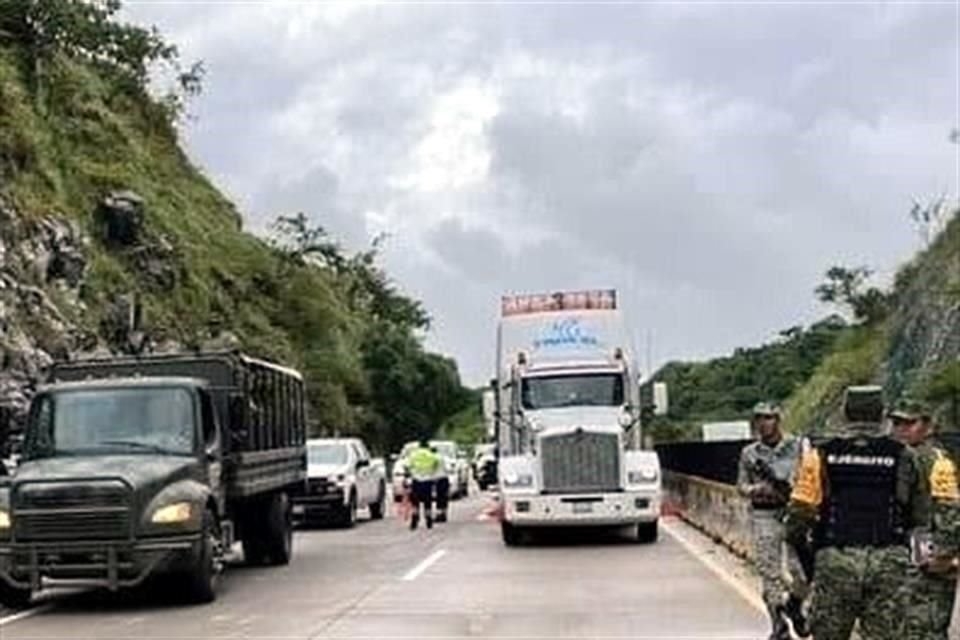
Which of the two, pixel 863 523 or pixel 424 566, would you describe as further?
pixel 424 566

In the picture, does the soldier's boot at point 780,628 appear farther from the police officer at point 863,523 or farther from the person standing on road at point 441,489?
the person standing on road at point 441,489

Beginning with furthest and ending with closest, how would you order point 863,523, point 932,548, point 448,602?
point 448,602 < point 863,523 < point 932,548

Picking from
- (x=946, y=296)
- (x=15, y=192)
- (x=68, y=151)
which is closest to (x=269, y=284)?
(x=68, y=151)

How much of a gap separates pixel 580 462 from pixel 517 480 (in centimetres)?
94

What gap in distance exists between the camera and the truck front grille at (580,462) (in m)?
27.1

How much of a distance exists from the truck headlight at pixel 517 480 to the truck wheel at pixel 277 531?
3493 mm

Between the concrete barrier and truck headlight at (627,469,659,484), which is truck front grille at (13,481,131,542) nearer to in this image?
the concrete barrier

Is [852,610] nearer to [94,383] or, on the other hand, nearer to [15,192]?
[94,383]

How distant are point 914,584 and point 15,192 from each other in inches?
1431

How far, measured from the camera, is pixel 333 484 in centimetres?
3447

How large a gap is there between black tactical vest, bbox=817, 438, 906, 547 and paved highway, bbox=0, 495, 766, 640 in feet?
19.3

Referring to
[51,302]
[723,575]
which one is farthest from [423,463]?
[723,575]

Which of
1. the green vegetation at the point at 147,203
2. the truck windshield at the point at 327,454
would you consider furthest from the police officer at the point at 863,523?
the green vegetation at the point at 147,203

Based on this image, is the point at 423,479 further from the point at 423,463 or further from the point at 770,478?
the point at 770,478
